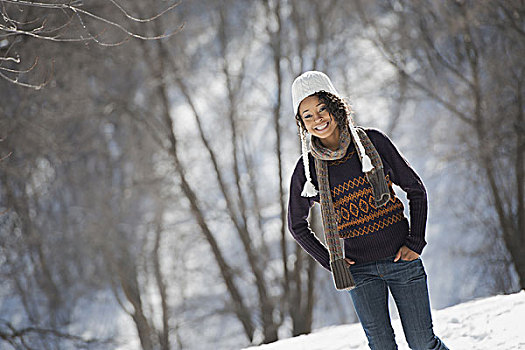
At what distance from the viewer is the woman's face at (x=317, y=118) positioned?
Result: 8.40ft

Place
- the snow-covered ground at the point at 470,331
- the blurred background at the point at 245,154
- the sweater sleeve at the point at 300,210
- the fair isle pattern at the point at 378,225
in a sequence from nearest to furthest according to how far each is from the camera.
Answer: the fair isle pattern at the point at 378,225
the sweater sleeve at the point at 300,210
the snow-covered ground at the point at 470,331
the blurred background at the point at 245,154

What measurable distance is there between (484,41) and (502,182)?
2.66 metres

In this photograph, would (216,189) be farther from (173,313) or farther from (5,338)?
(5,338)

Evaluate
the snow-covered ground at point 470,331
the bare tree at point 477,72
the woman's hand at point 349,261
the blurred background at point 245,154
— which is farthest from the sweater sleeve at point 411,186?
the bare tree at point 477,72

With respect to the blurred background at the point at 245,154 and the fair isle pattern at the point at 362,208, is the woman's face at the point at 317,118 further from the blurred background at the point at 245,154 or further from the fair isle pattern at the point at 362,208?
the blurred background at the point at 245,154

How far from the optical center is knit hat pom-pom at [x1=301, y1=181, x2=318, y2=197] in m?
2.60

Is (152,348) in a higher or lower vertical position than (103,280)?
lower

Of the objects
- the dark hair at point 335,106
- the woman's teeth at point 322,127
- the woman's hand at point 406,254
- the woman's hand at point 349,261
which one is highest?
the dark hair at point 335,106

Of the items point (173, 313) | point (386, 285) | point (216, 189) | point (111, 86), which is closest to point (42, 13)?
point (111, 86)

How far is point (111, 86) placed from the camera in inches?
439

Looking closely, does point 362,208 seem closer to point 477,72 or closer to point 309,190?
point 309,190

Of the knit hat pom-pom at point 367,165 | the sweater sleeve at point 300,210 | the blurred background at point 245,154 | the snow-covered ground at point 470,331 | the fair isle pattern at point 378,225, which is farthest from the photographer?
the blurred background at point 245,154

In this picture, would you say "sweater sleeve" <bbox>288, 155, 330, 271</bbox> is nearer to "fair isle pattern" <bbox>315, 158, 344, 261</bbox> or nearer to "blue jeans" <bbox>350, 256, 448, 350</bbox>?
"fair isle pattern" <bbox>315, 158, 344, 261</bbox>

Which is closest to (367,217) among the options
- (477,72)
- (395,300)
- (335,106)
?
(395,300)
